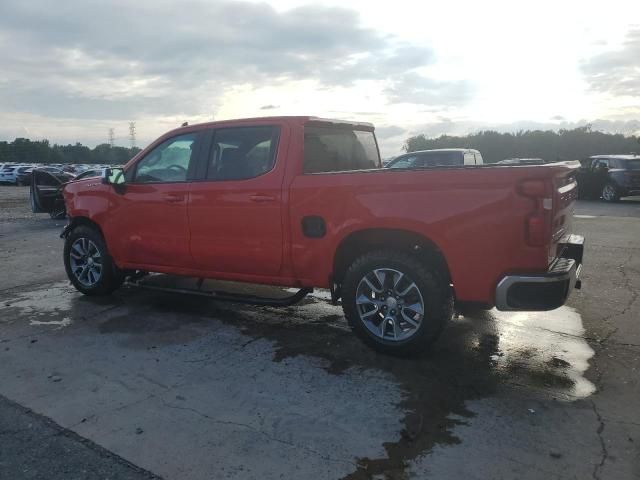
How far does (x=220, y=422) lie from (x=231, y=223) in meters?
2.13

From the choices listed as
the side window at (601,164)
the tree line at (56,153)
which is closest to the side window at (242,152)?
the side window at (601,164)

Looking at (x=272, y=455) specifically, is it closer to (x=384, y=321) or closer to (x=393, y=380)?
(x=393, y=380)

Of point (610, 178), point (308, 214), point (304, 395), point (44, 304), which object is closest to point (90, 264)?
point (44, 304)

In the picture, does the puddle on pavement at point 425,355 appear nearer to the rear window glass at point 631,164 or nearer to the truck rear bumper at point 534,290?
the truck rear bumper at point 534,290

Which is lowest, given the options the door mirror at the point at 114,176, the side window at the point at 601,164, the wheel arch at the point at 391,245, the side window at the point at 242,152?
the wheel arch at the point at 391,245

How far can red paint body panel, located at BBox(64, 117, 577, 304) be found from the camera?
12.4 ft

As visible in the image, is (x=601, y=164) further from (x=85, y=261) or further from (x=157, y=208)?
(x=85, y=261)

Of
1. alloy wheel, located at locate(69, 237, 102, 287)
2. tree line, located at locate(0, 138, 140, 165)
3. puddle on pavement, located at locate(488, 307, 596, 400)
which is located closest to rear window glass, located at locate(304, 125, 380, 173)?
puddle on pavement, located at locate(488, 307, 596, 400)

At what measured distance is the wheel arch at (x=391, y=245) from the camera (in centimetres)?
423

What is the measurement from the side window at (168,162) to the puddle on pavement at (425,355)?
55.8 inches

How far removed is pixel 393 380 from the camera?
395 cm

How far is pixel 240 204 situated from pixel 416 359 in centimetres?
206

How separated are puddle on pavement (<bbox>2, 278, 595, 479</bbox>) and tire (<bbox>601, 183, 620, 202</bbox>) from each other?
48.9ft

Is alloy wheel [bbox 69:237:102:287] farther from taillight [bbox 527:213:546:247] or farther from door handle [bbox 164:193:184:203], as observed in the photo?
taillight [bbox 527:213:546:247]
